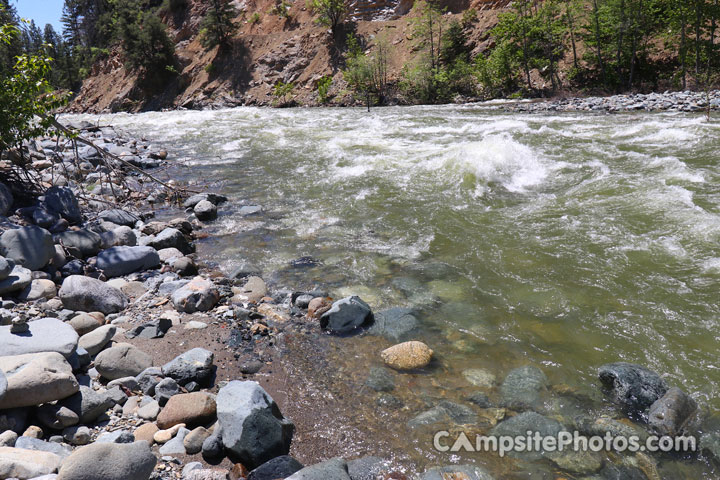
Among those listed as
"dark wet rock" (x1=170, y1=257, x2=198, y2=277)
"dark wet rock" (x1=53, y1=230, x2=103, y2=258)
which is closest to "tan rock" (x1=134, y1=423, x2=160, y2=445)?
"dark wet rock" (x1=170, y1=257, x2=198, y2=277)

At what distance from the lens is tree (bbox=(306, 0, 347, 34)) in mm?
35281

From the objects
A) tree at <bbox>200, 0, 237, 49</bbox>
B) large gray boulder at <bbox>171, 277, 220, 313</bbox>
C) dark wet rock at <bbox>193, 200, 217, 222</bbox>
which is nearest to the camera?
large gray boulder at <bbox>171, 277, 220, 313</bbox>

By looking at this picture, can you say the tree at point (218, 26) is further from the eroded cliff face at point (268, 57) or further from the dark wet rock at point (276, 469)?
the dark wet rock at point (276, 469)

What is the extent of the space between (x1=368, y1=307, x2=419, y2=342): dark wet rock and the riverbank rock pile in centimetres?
1437

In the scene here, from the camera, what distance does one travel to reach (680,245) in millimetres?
4836

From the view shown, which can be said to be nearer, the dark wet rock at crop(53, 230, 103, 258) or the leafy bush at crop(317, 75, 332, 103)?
the dark wet rock at crop(53, 230, 103, 258)

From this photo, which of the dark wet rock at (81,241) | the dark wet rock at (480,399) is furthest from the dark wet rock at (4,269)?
the dark wet rock at (480,399)

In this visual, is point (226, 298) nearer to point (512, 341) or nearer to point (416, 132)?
point (512, 341)

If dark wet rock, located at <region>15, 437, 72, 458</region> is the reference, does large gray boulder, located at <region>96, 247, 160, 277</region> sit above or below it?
above

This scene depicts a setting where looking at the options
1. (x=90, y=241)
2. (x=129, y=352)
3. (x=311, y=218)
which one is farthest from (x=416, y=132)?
(x=129, y=352)

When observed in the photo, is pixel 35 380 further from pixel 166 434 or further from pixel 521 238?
pixel 521 238

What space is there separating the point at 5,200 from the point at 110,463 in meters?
5.66

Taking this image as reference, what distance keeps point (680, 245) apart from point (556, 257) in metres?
1.43

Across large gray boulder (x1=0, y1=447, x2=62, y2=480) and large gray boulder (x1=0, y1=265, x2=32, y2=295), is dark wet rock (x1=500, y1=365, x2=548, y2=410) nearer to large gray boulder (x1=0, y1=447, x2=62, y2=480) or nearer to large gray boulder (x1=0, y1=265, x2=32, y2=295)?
large gray boulder (x1=0, y1=447, x2=62, y2=480)
